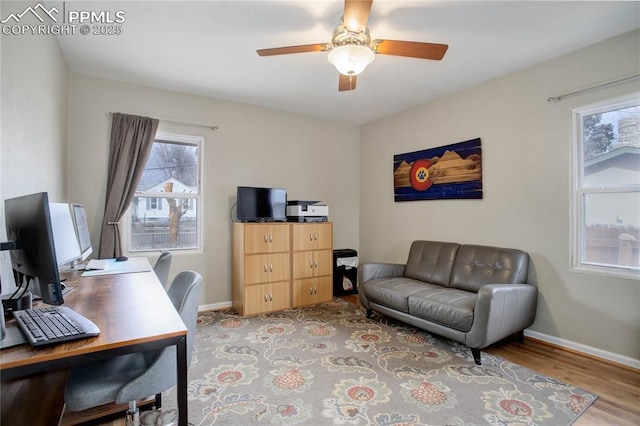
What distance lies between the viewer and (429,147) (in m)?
4.02

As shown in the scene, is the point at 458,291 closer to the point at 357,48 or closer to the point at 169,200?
the point at 357,48

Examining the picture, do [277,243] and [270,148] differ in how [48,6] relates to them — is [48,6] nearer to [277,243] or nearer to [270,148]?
[270,148]

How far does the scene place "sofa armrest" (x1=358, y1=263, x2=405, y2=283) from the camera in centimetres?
364

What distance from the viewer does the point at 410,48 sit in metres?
2.17

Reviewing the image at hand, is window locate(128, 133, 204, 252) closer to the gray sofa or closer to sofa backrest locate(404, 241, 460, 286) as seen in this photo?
the gray sofa

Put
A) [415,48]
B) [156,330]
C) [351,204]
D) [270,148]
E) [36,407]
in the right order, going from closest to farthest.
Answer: [156,330]
[36,407]
[415,48]
[270,148]
[351,204]

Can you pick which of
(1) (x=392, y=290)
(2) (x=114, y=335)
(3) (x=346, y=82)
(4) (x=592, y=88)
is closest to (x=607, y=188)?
(4) (x=592, y=88)

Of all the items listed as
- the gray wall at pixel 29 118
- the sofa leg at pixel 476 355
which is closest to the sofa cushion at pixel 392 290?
the sofa leg at pixel 476 355

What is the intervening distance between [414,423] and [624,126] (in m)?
A: 2.88

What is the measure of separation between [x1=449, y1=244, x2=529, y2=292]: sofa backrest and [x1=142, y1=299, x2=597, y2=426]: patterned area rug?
2.18 feet

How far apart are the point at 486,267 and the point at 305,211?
2.21 meters

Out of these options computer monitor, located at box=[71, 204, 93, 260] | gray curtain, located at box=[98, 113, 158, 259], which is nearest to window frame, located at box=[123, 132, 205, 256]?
gray curtain, located at box=[98, 113, 158, 259]

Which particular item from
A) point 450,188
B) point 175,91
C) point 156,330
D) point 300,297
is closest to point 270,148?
point 175,91

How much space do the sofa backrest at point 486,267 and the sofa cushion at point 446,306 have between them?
16cm
